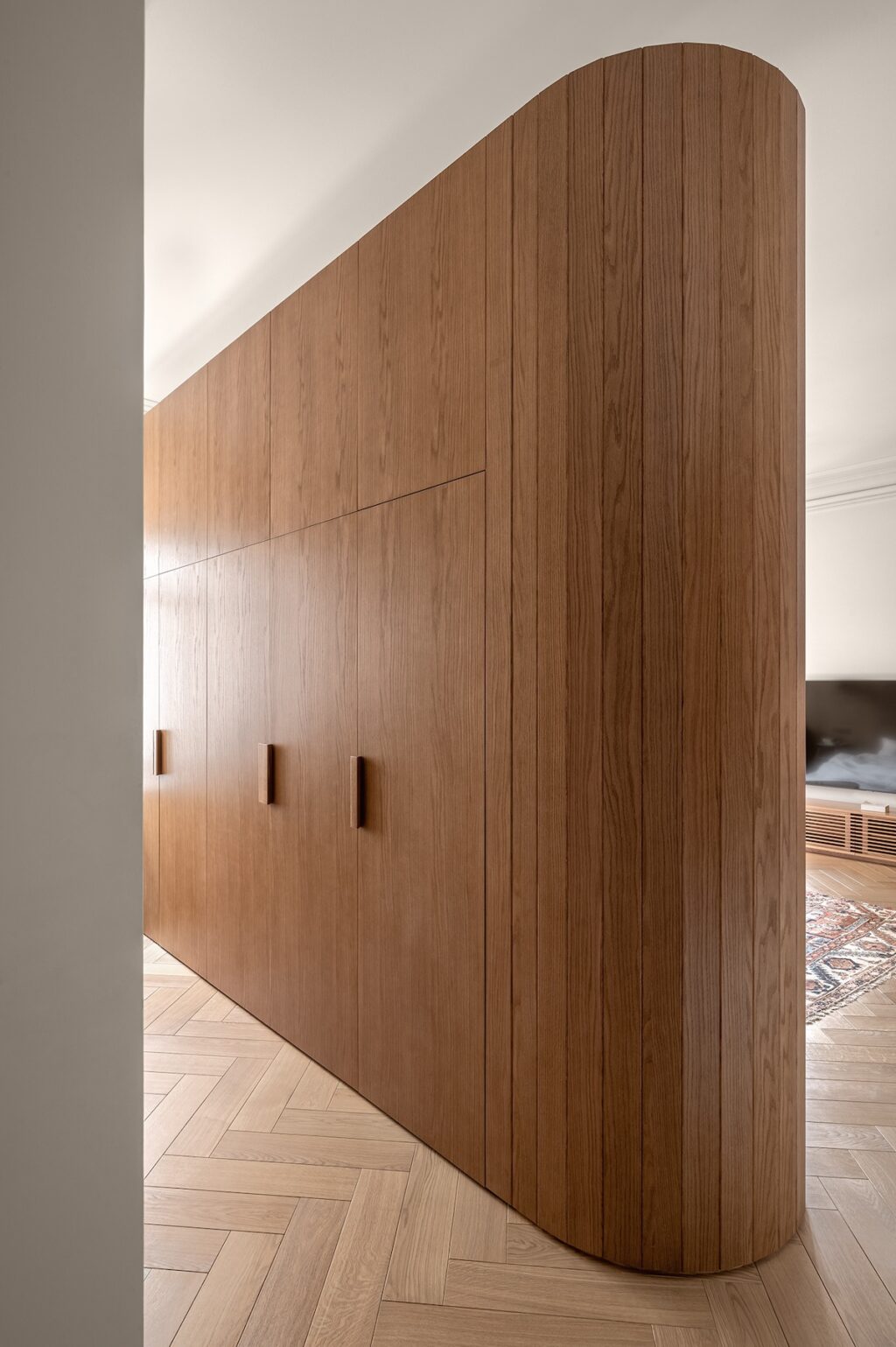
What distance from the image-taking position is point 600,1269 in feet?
5.51

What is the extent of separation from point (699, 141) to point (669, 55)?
0.61 ft

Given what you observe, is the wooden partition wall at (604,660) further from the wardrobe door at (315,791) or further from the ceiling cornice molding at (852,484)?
the ceiling cornice molding at (852,484)

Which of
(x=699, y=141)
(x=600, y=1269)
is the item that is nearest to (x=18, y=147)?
(x=699, y=141)

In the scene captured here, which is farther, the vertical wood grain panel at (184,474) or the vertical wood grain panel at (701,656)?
the vertical wood grain panel at (184,474)

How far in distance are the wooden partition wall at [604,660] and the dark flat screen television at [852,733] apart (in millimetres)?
4753

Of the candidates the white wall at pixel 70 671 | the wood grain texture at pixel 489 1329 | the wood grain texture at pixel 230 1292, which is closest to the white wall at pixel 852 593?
the wood grain texture at pixel 489 1329

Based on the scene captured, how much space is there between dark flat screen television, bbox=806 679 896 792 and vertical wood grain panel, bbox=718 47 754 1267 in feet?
15.8

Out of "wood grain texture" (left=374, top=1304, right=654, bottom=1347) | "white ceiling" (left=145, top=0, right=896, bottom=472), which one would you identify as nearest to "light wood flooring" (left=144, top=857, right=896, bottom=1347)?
"wood grain texture" (left=374, top=1304, right=654, bottom=1347)

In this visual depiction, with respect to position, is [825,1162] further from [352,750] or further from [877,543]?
[877,543]

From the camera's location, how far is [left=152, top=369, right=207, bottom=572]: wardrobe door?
329 cm

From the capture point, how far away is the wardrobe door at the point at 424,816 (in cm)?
201

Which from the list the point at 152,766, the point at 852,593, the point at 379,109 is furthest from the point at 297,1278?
the point at 852,593

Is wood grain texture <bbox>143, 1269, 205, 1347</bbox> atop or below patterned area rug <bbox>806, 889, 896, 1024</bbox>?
atop

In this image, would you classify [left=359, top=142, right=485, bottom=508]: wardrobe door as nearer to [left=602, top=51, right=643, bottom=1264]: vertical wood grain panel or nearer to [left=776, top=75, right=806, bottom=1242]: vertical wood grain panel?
[left=602, top=51, right=643, bottom=1264]: vertical wood grain panel
